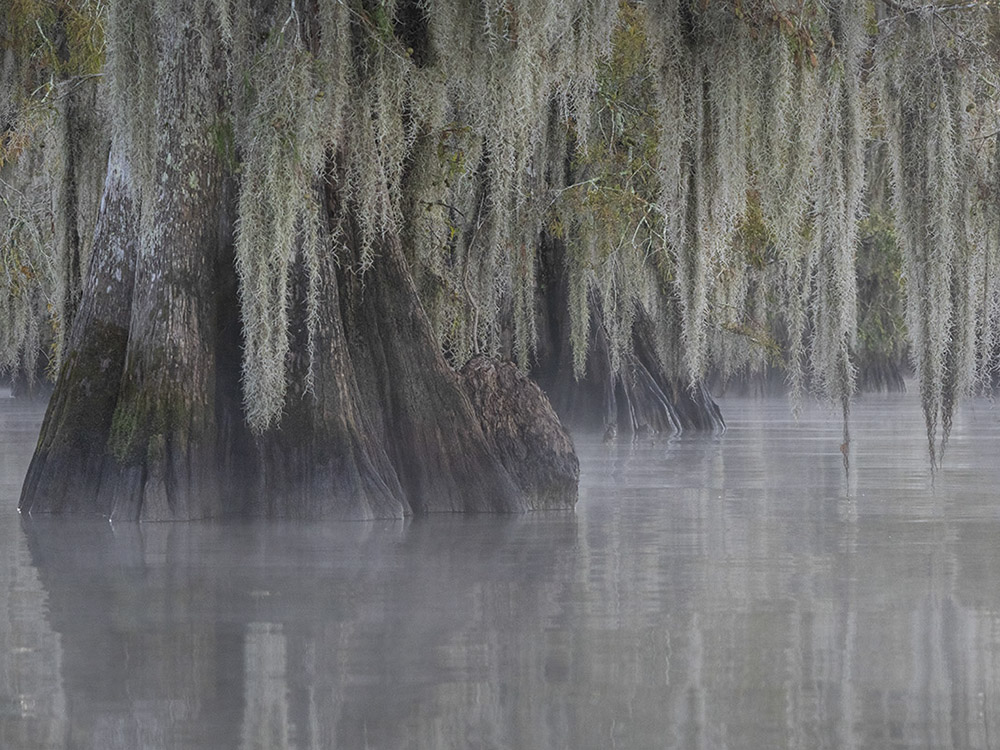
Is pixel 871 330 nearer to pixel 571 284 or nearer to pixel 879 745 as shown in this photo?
pixel 571 284

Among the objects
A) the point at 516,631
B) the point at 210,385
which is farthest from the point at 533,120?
the point at 516,631

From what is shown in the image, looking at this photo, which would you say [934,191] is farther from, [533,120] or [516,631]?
[516,631]

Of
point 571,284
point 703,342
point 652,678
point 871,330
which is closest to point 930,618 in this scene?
point 652,678

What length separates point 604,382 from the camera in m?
20.0

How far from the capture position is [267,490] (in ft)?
32.0

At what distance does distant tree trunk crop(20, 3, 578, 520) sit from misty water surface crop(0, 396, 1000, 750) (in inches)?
14.2

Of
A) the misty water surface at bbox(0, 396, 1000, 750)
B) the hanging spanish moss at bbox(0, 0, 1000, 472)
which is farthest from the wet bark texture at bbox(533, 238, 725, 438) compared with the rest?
the misty water surface at bbox(0, 396, 1000, 750)

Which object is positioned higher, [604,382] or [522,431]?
[604,382]

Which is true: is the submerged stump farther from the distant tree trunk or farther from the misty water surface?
the misty water surface

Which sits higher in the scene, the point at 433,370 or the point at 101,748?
the point at 433,370

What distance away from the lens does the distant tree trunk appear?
9.62m

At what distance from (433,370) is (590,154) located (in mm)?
5548

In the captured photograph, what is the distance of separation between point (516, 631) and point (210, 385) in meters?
4.20

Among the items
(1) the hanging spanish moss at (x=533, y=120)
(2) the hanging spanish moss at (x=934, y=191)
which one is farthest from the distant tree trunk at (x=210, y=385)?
(2) the hanging spanish moss at (x=934, y=191)
